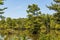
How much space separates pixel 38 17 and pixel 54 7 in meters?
9.83

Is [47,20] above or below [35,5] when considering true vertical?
below

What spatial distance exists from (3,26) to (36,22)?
23237 millimetres

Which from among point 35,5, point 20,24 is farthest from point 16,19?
point 35,5

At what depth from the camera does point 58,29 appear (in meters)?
43.5

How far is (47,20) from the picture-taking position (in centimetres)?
5184

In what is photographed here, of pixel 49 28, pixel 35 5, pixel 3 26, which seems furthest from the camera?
pixel 3 26

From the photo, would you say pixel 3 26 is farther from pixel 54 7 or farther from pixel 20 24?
pixel 54 7

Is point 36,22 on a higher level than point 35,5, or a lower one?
lower

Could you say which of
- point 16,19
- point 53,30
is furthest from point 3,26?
point 53,30

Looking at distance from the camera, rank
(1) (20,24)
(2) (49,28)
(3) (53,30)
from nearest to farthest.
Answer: (3) (53,30), (2) (49,28), (1) (20,24)

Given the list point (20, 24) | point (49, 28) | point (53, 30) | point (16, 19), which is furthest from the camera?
point (16, 19)

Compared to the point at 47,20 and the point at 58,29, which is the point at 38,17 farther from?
the point at 58,29

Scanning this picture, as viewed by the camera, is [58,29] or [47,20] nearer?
[58,29]

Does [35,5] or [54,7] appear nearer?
[54,7]
